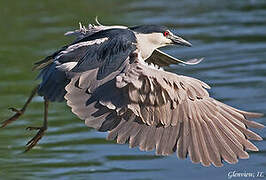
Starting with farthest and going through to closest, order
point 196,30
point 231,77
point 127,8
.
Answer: point 127,8 < point 196,30 < point 231,77

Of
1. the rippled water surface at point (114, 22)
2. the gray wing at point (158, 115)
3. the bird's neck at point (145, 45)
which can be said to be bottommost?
the rippled water surface at point (114, 22)

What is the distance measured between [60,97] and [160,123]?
1085mm

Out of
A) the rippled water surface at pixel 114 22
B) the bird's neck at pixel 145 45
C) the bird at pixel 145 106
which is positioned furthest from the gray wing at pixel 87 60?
the rippled water surface at pixel 114 22

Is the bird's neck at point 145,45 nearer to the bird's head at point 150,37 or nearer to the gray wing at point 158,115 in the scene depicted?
the bird's head at point 150,37

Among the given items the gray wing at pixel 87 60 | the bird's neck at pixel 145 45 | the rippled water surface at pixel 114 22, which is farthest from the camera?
the rippled water surface at pixel 114 22

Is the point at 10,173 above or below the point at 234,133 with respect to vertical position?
below

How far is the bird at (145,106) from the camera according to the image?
26.6ft

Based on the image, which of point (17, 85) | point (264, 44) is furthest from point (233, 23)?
point (17, 85)

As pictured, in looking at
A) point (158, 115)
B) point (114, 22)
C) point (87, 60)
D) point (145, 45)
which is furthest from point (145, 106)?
point (114, 22)

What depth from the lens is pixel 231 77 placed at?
13.0 m

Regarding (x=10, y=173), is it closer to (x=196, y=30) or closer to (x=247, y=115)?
(x=247, y=115)

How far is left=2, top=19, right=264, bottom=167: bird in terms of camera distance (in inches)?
319

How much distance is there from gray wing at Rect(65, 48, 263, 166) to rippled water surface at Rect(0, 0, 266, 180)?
4.33 ft

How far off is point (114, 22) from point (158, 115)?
8.41 meters
